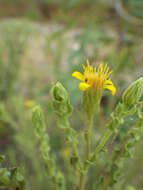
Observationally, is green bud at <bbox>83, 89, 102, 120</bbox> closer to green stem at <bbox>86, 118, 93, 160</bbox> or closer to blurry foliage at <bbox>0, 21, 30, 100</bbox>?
green stem at <bbox>86, 118, 93, 160</bbox>

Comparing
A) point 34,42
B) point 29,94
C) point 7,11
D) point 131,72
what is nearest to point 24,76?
point 29,94

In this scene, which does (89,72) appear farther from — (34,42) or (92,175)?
(34,42)

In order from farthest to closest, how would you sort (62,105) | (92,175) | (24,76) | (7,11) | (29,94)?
1. (7,11)
2. (24,76)
3. (29,94)
4. (92,175)
5. (62,105)

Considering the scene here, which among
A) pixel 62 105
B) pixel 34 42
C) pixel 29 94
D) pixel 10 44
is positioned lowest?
pixel 29 94

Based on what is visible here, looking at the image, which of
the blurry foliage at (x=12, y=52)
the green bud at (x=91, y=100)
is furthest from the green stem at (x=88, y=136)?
the blurry foliage at (x=12, y=52)

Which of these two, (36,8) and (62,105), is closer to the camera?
(62,105)

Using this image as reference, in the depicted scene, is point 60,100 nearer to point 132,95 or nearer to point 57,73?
point 132,95

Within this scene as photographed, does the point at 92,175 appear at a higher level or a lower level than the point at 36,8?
lower
